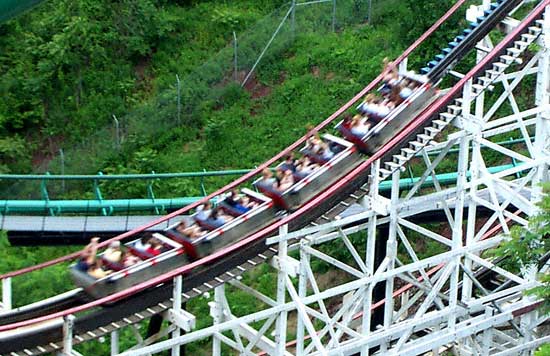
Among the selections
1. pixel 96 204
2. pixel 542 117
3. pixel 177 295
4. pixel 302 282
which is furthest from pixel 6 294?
pixel 542 117

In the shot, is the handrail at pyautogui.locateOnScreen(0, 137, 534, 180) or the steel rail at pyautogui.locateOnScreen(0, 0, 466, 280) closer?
the steel rail at pyautogui.locateOnScreen(0, 0, 466, 280)

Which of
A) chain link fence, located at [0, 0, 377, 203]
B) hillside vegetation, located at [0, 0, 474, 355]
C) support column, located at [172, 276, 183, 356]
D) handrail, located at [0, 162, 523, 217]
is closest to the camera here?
support column, located at [172, 276, 183, 356]

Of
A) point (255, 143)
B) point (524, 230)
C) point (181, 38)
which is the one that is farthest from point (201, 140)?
point (524, 230)

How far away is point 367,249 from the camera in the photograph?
24.3m

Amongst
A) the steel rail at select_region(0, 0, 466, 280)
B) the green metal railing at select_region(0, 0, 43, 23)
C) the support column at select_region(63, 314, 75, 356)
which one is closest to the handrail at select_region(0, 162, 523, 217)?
the steel rail at select_region(0, 0, 466, 280)

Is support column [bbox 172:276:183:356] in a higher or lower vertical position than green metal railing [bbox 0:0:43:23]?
lower

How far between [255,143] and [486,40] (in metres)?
8.72

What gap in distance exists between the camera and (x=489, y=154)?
104ft

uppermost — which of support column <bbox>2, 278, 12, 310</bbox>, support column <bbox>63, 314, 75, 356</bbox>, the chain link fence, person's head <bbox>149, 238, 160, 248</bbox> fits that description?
the chain link fence

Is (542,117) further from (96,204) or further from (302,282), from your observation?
(96,204)

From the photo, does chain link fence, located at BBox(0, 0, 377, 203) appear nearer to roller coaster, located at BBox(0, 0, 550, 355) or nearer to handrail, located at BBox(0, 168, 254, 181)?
handrail, located at BBox(0, 168, 254, 181)

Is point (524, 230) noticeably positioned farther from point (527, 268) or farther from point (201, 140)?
point (201, 140)

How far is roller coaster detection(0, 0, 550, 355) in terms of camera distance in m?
22.8

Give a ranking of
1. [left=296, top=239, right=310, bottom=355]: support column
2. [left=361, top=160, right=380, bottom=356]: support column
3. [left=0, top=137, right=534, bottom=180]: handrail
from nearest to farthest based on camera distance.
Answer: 1. [left=296, top=239, right=310, bottom=355]: support column
2. [left=361, top=160, right=380, bottom=356]: support column
3. [left=0, top=137, right=534, bottom=180]: handrail
